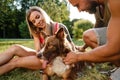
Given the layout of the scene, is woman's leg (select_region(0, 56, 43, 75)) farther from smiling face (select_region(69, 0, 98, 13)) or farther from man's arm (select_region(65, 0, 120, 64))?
man's arm (select_region(65, 0, 120, 64))

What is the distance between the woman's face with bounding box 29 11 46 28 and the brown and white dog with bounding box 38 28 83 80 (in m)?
1.06

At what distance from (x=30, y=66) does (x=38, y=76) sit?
23 cm

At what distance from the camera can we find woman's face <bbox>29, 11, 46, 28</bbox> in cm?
539

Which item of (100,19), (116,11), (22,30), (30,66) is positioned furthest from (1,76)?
(22,30)

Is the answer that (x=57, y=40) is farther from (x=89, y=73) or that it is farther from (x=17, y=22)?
(x=17, y=22)

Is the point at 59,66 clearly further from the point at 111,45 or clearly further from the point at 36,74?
the point at 111,45

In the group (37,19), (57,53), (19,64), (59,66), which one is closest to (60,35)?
(57,53)

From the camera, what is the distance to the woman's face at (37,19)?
5.39 metres

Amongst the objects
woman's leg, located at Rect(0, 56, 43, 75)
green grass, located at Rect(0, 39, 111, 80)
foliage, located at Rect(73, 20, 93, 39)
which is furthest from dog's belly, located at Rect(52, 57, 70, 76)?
foliage, located at Rect(73, 20, 93, 39)

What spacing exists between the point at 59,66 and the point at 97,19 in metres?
Answer: 0.85

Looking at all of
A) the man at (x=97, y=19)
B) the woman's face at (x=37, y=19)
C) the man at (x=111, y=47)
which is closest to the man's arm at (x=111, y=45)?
the man at (x=111, y=47)

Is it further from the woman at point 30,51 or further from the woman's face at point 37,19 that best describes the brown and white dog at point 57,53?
the woman's face at point 37,19

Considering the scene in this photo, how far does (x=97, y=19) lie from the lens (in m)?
4.09

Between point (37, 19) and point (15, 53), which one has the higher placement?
point (37, 19)
